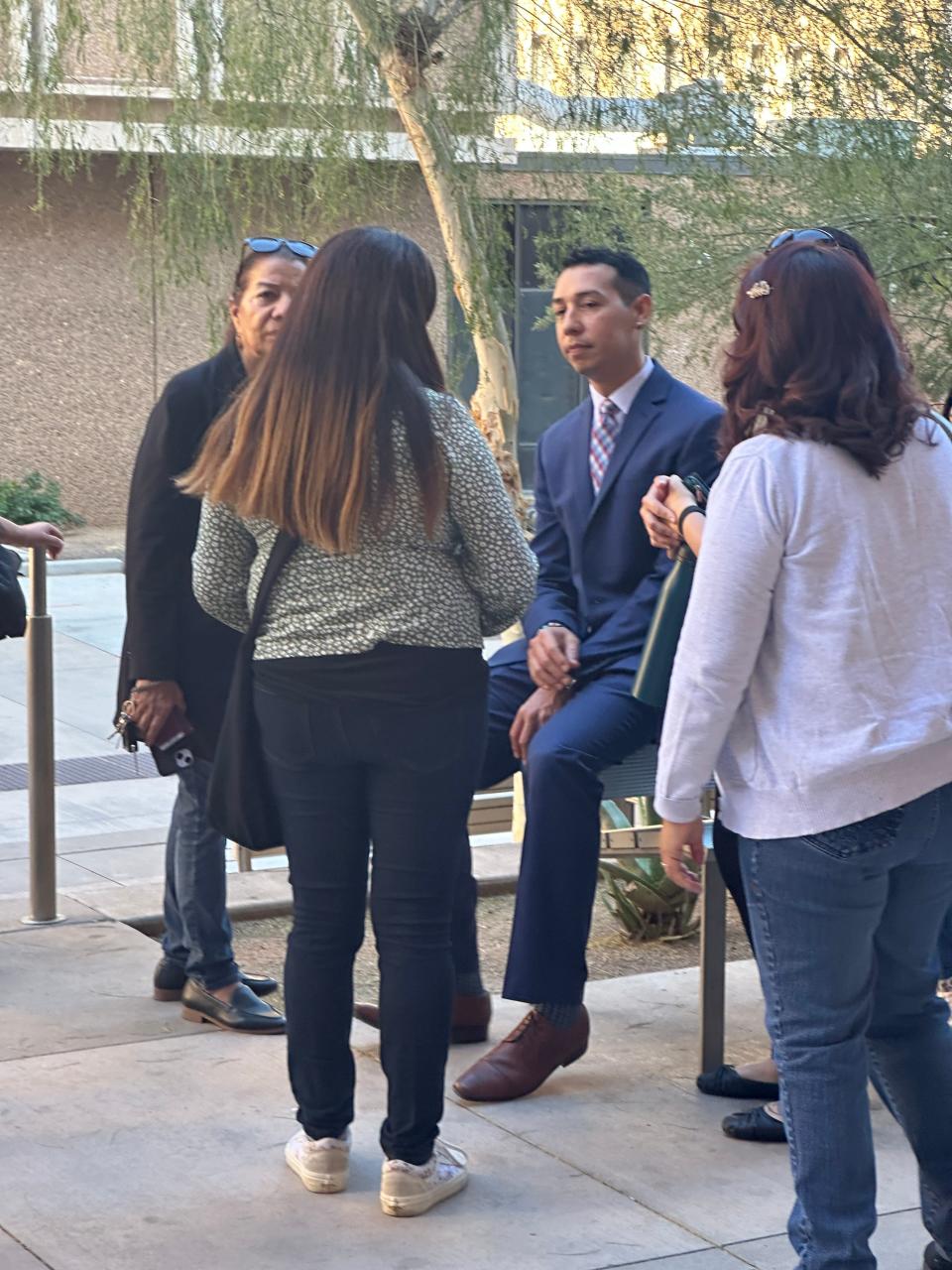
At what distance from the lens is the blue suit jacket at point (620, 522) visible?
4.60m

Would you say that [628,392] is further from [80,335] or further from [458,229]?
[80,335]

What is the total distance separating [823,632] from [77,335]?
719 inches

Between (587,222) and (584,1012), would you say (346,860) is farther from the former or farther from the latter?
(587,222)

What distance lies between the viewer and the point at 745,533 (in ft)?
9.37

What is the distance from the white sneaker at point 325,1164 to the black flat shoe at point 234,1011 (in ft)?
3.16

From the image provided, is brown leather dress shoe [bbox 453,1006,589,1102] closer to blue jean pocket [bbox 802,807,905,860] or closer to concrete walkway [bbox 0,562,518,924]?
blue jean pocket [bbox 802,807,905,860]

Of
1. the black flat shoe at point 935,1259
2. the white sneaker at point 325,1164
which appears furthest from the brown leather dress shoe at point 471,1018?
the black flat shoe at point 935,1259

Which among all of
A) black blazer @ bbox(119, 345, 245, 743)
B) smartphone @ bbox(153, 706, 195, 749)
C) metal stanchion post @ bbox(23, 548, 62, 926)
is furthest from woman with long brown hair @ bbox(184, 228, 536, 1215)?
metal stanchion post @ bbox(23, 548, 62, 926)

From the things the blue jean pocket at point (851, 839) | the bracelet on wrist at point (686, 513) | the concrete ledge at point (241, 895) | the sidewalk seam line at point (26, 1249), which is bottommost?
the concrete ledge at point (241, 895)

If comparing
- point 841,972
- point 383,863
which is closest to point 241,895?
point 383,863

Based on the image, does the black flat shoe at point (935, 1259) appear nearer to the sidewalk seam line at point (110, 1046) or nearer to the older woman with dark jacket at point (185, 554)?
the older woman with dark jacket at point (185, 554)

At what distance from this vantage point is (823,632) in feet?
9.45

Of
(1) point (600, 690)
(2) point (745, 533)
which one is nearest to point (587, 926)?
(1) point (600, 690)

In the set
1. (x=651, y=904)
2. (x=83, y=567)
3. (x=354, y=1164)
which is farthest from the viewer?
(x=83, y=567)
